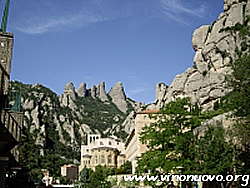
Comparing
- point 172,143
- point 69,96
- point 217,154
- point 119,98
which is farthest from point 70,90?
point 217,154

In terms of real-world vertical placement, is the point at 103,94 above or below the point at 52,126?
above

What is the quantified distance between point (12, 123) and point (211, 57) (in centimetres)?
6126

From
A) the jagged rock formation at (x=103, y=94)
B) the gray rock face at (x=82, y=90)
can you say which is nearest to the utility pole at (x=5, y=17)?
the jagged rock formation at (x=103, y=94)

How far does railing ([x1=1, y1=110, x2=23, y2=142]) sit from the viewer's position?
11680mm

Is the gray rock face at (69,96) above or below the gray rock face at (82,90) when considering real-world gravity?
below

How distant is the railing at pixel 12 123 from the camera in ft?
38.3

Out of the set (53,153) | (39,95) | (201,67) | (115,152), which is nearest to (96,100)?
(39,95)

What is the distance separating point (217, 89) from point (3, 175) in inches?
2100

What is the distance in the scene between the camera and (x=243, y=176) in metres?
18.4

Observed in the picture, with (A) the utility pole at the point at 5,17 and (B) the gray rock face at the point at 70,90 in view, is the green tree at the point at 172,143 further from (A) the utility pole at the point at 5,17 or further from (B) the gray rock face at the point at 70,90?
(B) the gray rock face at the point at 70,90

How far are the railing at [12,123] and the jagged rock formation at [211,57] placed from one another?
5189cm

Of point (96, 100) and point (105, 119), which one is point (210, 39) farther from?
point (96, 100)

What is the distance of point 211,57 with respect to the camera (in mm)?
67750

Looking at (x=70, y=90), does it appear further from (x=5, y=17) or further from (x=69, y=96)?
(x=5, y=17)
